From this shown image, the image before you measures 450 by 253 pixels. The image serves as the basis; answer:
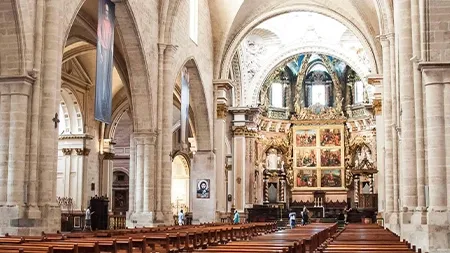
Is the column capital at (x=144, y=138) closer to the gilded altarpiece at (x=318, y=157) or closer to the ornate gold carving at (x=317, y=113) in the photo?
the gilded altarpiece at (x=318, y=157)

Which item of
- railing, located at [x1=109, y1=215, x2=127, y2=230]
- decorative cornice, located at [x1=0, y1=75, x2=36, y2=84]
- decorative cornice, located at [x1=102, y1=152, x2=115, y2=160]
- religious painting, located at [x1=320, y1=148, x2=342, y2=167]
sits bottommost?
railing, located at [x1=109, y1=215, x2=127, y2=230]

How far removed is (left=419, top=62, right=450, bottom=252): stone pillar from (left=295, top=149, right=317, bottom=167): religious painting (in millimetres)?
33481

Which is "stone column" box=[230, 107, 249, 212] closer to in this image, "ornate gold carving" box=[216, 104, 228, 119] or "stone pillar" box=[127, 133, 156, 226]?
"ornate gold carving" box=[216, 104, 228, 119]

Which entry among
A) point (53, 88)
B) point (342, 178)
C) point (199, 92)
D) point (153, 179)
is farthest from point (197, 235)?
point (342, 178)

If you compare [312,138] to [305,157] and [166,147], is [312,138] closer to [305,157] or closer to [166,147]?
[305,157]

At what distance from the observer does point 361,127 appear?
1841 inches

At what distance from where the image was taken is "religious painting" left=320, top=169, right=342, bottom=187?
47031 mm

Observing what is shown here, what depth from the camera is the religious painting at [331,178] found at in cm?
4703

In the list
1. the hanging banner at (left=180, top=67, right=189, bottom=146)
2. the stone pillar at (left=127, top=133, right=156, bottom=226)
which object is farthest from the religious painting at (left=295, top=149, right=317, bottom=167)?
the stone pillar at (left=127, top=133, right=156, bottom=226)

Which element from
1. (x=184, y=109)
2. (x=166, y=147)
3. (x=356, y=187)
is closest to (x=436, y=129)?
(x=166, y=147)

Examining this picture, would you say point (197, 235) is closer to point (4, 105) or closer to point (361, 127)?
point (4, 105)

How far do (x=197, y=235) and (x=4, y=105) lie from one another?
5.87 m

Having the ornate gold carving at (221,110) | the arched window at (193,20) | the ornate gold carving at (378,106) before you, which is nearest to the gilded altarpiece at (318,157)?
the ornate gold carving at (378,106)

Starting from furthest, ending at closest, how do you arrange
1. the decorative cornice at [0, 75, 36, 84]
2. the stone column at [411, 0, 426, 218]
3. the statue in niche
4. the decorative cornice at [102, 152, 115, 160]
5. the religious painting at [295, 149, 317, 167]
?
1. the religious painting at [295, 149, 317, 167]
2. the statue in niche
3. the decorative cornice at [102, 152, 115, 160]
4. the decorative cornice at [0, 75, 36, 84]
5. the stone column at [411, 0, 426, 218]
